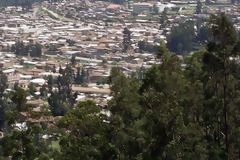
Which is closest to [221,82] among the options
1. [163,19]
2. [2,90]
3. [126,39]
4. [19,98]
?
[19,98]

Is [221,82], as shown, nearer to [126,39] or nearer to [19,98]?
[19,98]

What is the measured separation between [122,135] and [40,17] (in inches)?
2344

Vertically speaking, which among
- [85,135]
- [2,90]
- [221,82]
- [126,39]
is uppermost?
[221,82]

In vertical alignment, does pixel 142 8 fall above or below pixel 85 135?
below

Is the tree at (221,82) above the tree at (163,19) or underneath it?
above

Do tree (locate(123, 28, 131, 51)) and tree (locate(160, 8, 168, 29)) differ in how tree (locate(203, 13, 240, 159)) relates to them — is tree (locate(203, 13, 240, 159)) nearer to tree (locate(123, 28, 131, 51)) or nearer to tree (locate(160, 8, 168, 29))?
tree (locate(123, 28, 131, 51))

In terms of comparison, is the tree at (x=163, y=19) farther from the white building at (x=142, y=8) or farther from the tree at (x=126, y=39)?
the tree at (x=126, y=39)

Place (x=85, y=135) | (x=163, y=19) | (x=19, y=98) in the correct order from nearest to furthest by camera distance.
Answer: (x=19, y=98) → (x=85, y=135) → (x=163, y=19)

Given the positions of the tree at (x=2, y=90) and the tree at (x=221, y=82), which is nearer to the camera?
the tree at (x=221, y=82)

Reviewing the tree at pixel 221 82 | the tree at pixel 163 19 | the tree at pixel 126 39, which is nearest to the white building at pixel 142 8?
the tree at pixel 163 19

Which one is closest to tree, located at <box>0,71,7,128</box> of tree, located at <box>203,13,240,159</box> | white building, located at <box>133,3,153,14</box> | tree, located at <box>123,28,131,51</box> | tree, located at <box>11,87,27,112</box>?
tree, located at <box>123,28,131,51</box>

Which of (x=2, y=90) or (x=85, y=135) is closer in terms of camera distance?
(x=85, y=135)

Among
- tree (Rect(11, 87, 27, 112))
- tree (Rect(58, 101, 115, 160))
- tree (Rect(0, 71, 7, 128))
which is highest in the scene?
tree (Rect(11, 87, 27, 112))

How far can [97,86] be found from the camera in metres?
42.8
